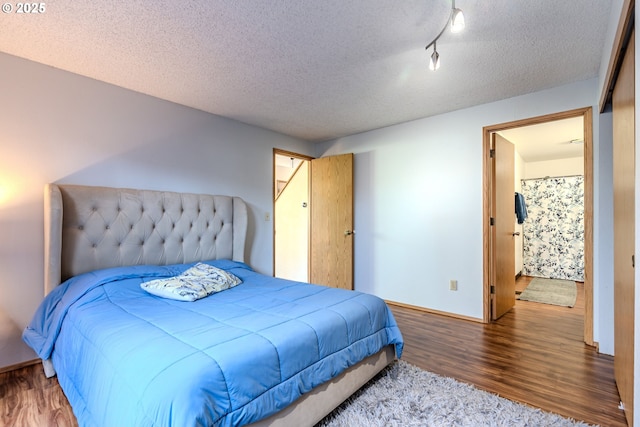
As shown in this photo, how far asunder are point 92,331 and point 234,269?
1.49 meters

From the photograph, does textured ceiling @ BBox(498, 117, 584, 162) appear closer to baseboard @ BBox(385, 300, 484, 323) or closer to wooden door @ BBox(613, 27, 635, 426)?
wooden door @ BBox(613, 27, 635, 426)

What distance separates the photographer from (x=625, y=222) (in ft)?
5.38

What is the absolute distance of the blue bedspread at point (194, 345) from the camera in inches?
42.2

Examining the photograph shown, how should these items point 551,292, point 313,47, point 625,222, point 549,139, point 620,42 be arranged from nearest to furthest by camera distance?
point 620,42, point 625,222, point 313,47, point 549,139, point 551,292

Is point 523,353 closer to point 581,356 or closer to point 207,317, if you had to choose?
point 581,356

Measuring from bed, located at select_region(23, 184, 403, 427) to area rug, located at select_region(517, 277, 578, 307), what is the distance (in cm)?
324

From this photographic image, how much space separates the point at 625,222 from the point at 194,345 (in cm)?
236

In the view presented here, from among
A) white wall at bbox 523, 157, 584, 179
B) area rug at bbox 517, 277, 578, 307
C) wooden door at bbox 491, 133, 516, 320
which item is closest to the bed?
wooden door at bbox 491, 133, 516, 320

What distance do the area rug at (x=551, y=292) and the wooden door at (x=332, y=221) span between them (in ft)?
8.61

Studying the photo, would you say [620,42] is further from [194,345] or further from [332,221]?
[332,221]

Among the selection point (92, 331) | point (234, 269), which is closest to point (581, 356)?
point (234, 269)

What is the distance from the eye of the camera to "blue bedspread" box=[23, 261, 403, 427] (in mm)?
1071

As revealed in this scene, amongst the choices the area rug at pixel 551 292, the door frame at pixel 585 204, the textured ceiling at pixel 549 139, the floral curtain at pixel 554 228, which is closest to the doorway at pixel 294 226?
the door frame at pixel 585 204

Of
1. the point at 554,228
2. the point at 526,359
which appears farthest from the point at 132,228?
the point at 554,228
